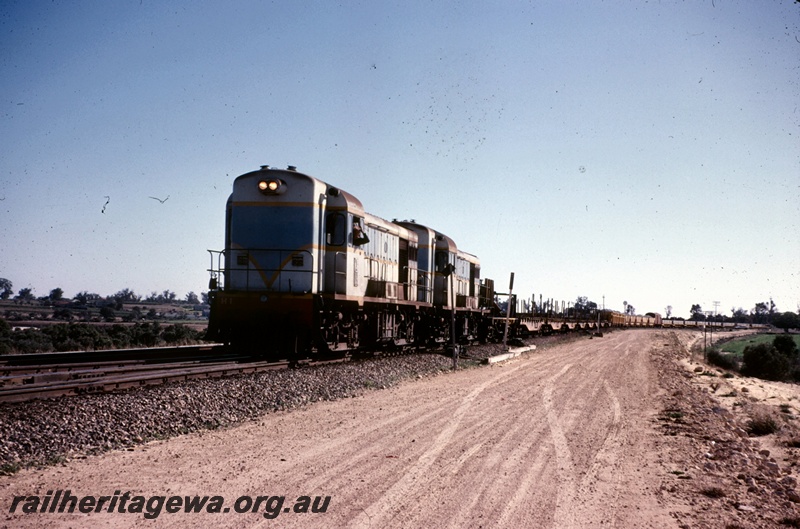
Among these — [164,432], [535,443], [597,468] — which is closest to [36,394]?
[164,432]

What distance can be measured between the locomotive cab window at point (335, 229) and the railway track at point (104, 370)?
152 inches

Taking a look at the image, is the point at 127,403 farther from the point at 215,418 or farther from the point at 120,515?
the point at 120,515

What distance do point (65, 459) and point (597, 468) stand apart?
614cm

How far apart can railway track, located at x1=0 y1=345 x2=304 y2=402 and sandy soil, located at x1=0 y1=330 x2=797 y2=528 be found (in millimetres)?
2513

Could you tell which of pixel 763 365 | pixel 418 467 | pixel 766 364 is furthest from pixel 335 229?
pixel 766 364

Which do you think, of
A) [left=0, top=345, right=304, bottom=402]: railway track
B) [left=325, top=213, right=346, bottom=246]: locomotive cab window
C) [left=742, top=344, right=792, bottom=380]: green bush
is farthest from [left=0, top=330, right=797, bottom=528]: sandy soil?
[left=742, top=344, right=792, bottom=380]: green bush

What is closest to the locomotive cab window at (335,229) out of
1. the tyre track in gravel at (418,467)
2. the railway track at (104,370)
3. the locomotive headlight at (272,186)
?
the locomotive headlight at (272,186)

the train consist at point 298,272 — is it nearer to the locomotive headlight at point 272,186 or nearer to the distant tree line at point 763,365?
the locomotive headlight at point 272,186

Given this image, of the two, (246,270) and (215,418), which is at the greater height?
(246,270)

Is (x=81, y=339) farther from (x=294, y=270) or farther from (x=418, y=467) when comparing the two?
(x=418, y=467)

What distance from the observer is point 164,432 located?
8.62 m

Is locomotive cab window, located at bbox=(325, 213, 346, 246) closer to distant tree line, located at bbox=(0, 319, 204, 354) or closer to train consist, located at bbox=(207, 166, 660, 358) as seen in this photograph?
train consist, located at bbox=(207, 166, 660, 358)

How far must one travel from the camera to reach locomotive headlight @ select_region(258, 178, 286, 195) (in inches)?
645

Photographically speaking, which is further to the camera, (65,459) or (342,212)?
(342,212)
